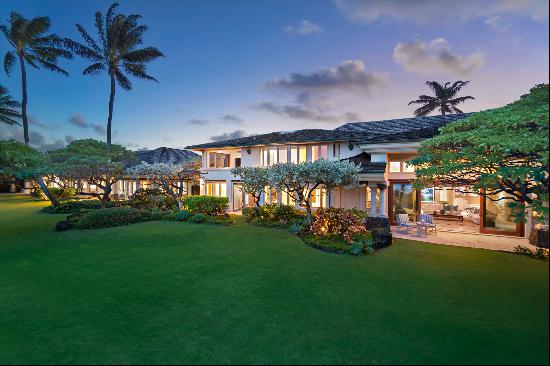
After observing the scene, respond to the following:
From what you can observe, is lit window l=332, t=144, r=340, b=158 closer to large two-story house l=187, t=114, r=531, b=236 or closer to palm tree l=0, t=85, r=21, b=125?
large two-story house l=187, t=114, r=531, b=236

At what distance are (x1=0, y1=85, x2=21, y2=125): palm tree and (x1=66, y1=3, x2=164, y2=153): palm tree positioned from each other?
69.0ft

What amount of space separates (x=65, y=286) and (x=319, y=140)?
16.2 metres

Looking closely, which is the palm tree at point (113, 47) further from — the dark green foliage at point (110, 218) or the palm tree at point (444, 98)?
the palm tree at point (444, 98)

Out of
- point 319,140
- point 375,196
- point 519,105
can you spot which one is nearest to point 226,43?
point 319,140

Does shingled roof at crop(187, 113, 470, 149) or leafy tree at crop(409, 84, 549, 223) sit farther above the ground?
shingled roof at crop(187, 113, 470, 149)

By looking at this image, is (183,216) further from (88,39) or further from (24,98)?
(88,39)

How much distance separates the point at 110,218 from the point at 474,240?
20.2 meters

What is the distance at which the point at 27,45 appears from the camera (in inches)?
904

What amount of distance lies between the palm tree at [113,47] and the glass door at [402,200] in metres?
23.4

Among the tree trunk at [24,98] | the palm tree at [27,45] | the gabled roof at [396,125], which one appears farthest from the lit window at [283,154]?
the tree trunk at [24,98]

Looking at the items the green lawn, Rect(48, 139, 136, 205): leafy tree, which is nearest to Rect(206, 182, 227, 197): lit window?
Rect(48, 139, 136, 205): leafy tree

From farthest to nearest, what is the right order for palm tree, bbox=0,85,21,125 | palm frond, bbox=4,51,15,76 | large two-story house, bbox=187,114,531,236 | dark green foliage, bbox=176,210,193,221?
palm tree, bbox=0,85,21,125, palm frond, bbox=4,51,15,76, dark green foliage, bbox=176,210,193,221, large two-story house, bbox=187,114,531,236

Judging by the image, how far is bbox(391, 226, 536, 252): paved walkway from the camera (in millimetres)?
11009

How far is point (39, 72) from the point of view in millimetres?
25062
